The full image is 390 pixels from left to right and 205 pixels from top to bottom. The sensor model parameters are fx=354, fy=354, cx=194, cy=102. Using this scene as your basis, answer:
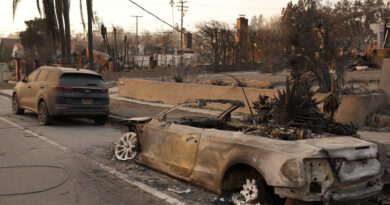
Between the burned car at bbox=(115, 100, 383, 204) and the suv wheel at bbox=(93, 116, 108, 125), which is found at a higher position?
the burned car at bbox=(115, 100, 383, 204)

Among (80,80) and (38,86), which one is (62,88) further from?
(38,86)

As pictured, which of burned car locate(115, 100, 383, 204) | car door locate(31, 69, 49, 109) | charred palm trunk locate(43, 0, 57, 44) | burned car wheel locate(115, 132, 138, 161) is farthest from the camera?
charred palm trunk locate(43, 0, 57, 44)

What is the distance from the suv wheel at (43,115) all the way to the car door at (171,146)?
530 centimetres

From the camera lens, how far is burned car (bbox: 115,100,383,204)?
365 cm

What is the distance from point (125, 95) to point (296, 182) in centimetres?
1564

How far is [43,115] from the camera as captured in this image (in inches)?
412

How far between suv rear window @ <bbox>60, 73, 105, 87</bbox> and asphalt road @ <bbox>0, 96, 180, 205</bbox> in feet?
4.71

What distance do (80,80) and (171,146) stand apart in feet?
20.3

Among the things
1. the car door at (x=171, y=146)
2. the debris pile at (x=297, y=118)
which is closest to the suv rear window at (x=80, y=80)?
the car door at (x=171, y=146)

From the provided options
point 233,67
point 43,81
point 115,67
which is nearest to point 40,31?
point 115,67

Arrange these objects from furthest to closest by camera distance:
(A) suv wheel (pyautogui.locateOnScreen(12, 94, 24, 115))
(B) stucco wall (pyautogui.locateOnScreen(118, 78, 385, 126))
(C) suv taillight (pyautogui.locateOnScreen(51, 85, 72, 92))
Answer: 1. (A) suv wheel (pyautogui.locateOnScreen(12, 94, 24, 115))
2. (C) suv taillight (pyautogui.locateOnScreen(51, 85, 72, 92))
3. (B) stucco wall (pyautogui.locateOnScreen(118, 78, 385, 126))

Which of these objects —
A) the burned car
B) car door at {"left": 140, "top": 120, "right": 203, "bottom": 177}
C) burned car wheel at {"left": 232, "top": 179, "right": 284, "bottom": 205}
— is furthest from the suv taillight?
burned car wheel at {"left": 232, "top": 179, "right": 284, "bottom": 205}

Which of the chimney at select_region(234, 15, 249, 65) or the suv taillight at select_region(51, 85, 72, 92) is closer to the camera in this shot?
the suv taillight at select_region(51, 85, 72, 92)

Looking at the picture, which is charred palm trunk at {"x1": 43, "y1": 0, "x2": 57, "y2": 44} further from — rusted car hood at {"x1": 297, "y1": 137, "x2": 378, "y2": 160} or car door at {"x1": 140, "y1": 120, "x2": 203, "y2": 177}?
rusted car hood at {"x1": 297, "y1": 137, "x2": 378, "y2": 160}
